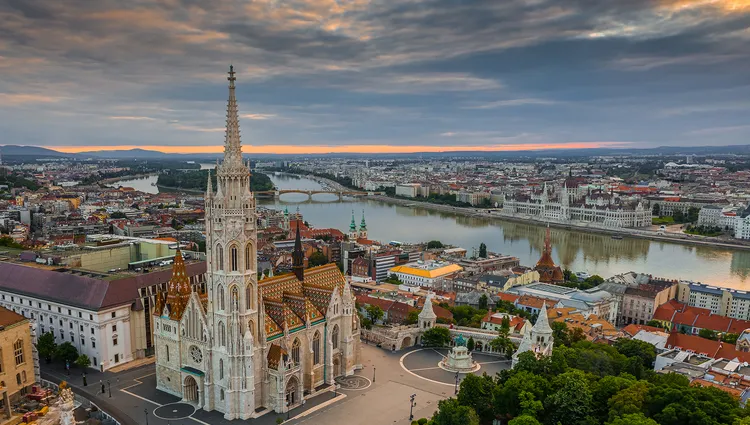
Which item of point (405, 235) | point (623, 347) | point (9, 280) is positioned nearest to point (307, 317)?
point (623, 347)

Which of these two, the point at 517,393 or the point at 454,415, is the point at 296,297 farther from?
the point at 517,393

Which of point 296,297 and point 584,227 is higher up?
point 296,297

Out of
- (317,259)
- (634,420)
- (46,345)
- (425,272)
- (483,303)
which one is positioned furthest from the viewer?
(317,259)

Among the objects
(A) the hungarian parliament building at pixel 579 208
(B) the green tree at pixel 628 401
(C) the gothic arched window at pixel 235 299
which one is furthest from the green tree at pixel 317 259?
(A) the hungarian parliament building at pixel 579 208

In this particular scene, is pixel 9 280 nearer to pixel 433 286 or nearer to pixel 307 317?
pixel 307 317

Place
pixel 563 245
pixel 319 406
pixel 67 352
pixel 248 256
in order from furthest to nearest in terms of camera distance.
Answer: pixel 563 245 → pixel 67 352 → pixel 319 406 → pixel 248 256

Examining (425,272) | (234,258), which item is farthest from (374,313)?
(234,258)

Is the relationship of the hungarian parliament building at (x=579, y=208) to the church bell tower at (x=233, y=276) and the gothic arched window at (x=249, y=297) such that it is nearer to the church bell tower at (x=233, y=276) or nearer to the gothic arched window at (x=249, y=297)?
the gothic arched window at (x=249, y=297)

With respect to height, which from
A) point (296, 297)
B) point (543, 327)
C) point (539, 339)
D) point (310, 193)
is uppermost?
point (296, 297)

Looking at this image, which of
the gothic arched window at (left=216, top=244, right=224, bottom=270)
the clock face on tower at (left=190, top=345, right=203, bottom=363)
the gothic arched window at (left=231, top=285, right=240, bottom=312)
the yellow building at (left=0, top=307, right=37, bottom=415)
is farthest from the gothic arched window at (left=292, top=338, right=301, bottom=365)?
the yellow building at (left=0, top=307, right=37, bottom=415)
